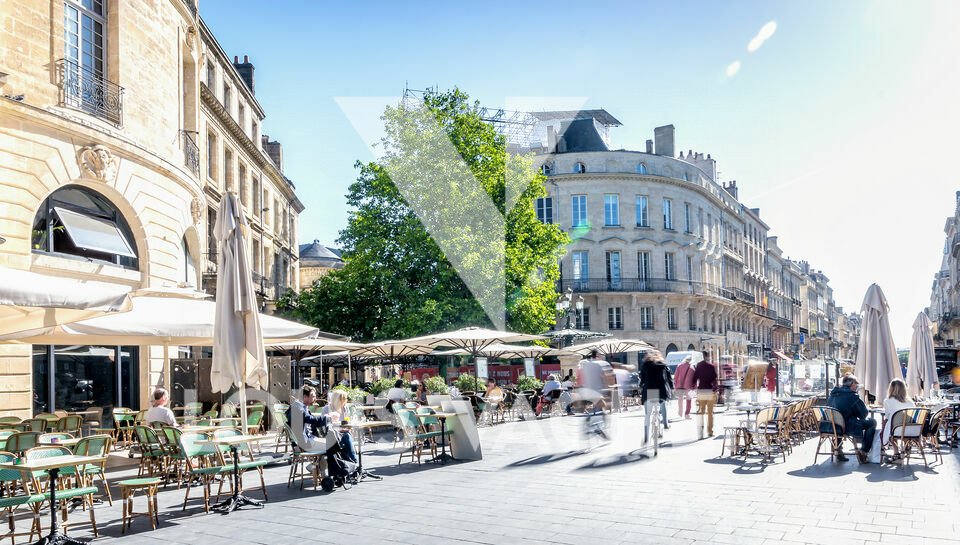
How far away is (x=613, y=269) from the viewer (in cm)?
4969

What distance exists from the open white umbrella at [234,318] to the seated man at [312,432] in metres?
0.67

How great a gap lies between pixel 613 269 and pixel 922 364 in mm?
32324

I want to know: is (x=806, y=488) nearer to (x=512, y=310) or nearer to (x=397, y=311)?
(x=512, y=310)

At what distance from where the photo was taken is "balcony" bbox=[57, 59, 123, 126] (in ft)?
49.7

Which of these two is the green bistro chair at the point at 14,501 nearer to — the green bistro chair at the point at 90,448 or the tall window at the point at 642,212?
the green bistro chair at the point at 90,448

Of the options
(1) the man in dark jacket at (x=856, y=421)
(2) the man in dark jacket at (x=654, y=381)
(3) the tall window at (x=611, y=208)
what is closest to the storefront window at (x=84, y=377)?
(2) the man in dark jacket at (x=654, y=381)

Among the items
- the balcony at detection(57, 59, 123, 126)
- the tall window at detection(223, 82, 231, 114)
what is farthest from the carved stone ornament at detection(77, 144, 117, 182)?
the tall window at detection(223, 82, 231, 114)

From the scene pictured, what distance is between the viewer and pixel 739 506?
8156 millimetres

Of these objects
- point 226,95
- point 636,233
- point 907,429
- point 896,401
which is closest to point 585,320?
point 636,233

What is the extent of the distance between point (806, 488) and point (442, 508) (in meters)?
4.20

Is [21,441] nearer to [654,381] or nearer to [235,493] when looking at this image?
[235,493]

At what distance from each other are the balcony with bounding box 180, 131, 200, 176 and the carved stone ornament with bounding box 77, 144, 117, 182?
428 cm

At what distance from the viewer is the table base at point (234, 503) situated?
868cm

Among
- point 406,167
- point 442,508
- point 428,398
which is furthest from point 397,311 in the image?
point 442,508
